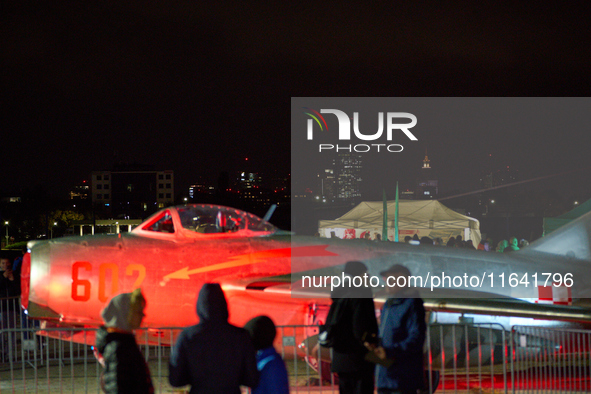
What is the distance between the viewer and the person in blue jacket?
461cm

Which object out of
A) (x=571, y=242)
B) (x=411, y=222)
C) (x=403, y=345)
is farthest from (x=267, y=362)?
(x=411, y=222)

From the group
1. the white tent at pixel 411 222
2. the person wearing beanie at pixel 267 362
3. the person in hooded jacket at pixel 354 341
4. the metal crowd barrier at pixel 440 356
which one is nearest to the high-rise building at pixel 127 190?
the white tent at pixel 411 222

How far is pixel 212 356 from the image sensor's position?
3.43 meters

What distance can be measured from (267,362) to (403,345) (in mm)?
1465

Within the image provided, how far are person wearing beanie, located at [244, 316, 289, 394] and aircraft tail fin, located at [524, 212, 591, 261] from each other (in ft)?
23.4

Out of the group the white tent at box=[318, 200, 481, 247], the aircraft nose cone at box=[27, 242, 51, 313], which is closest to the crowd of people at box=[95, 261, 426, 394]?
the aircraft nose cone at box=[27, 242, 51, 313]

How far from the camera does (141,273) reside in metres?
7.49

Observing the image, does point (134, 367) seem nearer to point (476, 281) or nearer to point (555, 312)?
point (555, 312)

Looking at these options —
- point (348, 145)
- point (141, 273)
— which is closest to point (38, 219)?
point (348, 145)

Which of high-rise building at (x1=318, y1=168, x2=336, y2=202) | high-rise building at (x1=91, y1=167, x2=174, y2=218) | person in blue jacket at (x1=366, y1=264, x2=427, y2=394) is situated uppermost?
high-rise building at (x1=91, y1=167, x2=174, y2=218)

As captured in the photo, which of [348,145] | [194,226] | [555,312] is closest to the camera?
[555,312]

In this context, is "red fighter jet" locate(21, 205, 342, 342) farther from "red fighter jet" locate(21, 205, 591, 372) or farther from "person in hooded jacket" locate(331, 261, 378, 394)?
"person in hooded jacket" locate(331, 261, 378, 394)

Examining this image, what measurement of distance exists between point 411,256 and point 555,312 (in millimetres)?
2219

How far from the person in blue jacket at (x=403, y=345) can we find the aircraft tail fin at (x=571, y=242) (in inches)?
220
